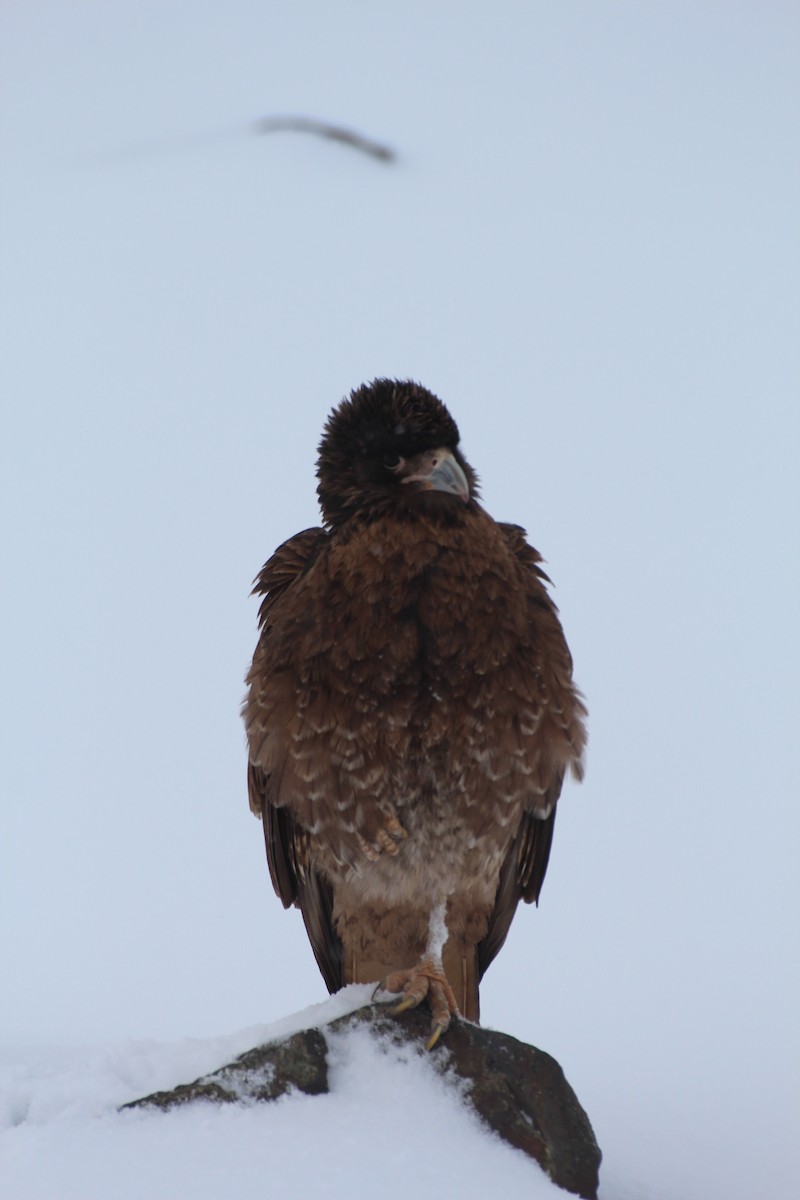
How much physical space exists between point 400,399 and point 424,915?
5.55ft

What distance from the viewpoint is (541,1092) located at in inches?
132

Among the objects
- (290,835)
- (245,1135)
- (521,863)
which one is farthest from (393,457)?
(245,1135)

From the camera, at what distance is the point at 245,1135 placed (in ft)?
10.0

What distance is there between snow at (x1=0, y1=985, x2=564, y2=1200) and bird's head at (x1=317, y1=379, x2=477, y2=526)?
1601mm

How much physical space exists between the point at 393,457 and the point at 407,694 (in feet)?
2.66

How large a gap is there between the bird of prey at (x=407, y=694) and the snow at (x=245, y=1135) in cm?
26

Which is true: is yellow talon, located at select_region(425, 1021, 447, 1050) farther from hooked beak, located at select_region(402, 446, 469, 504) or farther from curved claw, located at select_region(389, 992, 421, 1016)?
hooked beak, located at select_region(402, 446, 469, 504)

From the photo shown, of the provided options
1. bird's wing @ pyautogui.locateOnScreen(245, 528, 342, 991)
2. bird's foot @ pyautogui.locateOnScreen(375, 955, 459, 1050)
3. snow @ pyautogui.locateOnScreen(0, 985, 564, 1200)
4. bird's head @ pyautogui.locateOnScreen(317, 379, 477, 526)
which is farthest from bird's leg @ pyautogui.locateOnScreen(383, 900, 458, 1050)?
bird's head @ pyautogui.locateOnScreen(317, 379, 477, 526)

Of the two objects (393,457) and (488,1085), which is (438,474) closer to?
(393,457)

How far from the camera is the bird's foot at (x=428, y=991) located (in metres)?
3.57

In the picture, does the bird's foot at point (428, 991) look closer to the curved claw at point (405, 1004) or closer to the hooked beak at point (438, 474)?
the curved claw at point (405, 1004)

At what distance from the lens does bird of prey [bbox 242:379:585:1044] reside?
12.3 feet

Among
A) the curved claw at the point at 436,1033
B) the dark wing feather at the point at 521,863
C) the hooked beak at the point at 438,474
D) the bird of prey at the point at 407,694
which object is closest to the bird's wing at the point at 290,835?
the bird of prey at the point at 407,694

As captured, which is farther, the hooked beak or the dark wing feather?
the dark wing feather
